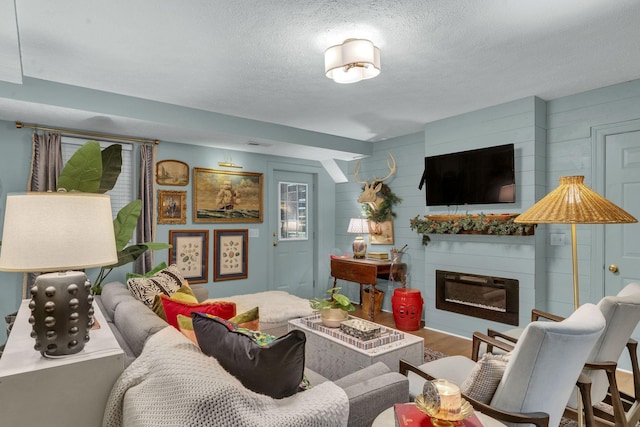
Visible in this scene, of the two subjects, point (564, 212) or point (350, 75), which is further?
point (350, 75)

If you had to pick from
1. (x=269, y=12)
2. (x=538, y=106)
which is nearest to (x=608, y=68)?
(x=538, y=106)

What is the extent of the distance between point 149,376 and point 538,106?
3.82 m

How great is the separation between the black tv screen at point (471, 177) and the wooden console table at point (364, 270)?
39.7 inches

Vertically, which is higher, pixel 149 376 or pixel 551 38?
pixel 551 38

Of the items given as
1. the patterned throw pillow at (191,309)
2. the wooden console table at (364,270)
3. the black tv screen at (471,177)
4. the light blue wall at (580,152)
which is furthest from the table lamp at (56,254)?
the light blue wall at (580,152)

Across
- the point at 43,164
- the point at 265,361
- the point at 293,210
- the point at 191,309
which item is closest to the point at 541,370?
the point at 265,361

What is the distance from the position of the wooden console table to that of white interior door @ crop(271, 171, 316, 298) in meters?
0.69

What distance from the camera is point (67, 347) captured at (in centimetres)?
130

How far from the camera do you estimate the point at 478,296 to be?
395cm

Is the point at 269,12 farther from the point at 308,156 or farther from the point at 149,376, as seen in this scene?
the point at 308,156

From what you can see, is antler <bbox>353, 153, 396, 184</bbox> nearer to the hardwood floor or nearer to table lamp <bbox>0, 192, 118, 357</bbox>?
the hardwood floor

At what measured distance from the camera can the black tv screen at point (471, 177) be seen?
367 cm

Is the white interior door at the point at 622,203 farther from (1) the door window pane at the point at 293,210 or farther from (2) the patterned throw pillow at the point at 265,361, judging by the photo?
(1) the door window pane at the point at 293,210

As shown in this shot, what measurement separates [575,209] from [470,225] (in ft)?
6.46
